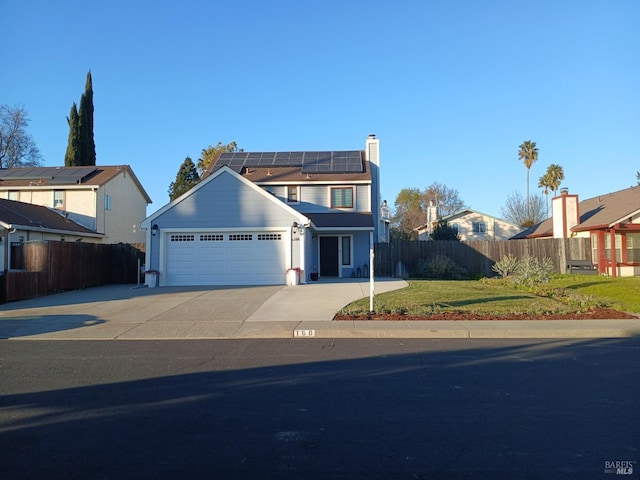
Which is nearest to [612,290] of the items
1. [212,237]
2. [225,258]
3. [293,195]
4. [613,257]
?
[613,257]

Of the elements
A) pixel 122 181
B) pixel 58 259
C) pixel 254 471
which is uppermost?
pixel 122 181

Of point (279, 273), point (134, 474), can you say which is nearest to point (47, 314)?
point (279, 273)

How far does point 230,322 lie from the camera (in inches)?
476

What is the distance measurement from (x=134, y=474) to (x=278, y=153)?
96.0 ft

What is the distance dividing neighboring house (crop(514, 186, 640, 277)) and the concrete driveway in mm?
12997

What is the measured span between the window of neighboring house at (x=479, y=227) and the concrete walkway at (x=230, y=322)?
35.3 meters

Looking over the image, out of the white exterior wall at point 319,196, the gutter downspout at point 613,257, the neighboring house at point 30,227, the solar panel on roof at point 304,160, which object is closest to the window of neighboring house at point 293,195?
the white exterior wall at point 319,196

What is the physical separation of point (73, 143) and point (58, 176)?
12085 millimetres

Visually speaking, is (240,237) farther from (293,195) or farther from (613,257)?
(613,257)

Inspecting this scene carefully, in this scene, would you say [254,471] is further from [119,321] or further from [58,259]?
[58,259]

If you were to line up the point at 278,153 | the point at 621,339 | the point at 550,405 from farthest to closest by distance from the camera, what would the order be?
the point at 278,153 → the point at 621,339 → the point at 550,405

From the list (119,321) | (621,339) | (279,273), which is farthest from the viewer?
(279,273)

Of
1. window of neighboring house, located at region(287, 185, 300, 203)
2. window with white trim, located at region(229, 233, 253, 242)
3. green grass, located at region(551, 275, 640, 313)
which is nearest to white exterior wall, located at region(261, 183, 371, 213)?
window of neighboring house, located at region(287, 185, 300, 203)

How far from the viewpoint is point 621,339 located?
1045cm
